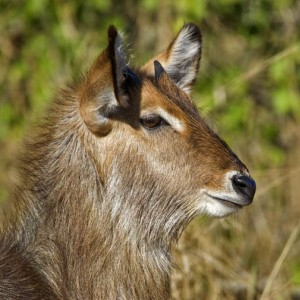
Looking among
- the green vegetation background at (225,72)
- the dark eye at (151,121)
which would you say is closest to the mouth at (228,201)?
the dark eye at (151,121)

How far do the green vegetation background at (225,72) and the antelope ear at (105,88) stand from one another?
10.3ft

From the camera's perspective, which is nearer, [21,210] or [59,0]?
[21,210]

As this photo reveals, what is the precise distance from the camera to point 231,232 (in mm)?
9375

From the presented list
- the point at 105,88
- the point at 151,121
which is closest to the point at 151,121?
the point at 151,121

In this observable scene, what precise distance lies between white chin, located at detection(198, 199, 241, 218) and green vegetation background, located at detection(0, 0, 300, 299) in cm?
288

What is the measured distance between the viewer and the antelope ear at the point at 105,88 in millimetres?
5785

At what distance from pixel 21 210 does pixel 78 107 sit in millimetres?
686

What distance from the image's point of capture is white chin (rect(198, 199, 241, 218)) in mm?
6090

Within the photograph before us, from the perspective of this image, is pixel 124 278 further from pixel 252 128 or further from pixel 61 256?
pixel 252 128

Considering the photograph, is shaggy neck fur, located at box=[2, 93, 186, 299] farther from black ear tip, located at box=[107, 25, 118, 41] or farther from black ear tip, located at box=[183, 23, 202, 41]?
black ear tip, located at box=[183, 23, 202, 41]

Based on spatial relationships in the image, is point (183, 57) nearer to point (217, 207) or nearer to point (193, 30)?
point (193, 30)

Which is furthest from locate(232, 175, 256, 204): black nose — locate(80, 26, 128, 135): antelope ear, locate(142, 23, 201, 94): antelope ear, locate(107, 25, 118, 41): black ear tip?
locate(142, 23, 201, 94): antelope ear

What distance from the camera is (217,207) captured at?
610 centimetres

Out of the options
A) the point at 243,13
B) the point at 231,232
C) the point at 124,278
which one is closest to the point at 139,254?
the point at 124,278
